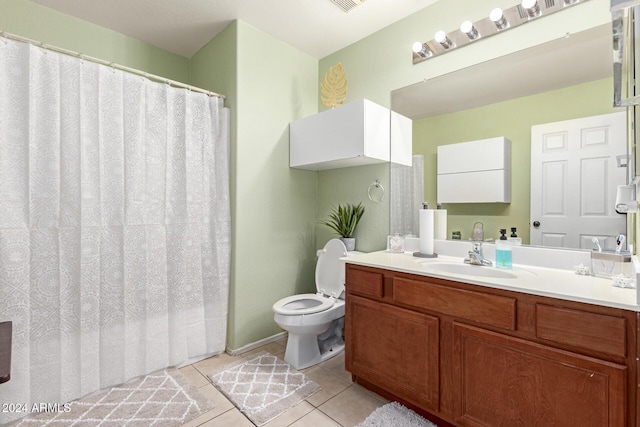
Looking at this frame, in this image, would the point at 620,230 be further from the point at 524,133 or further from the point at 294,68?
the point at 294,68

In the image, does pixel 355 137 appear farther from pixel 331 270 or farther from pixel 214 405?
pixel 214 405

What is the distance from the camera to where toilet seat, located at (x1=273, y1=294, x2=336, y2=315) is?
209 cm

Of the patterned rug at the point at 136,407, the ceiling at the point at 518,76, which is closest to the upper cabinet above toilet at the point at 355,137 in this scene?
the ceiling at the point at 518,76

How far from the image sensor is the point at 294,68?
2.70 metres

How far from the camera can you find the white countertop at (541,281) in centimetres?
109

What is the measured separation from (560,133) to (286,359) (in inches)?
85.9

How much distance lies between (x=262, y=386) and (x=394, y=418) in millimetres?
819

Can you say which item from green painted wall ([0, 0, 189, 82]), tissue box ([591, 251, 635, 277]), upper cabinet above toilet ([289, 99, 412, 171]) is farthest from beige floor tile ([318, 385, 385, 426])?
green painted wall ([0, 0, 189, 82])

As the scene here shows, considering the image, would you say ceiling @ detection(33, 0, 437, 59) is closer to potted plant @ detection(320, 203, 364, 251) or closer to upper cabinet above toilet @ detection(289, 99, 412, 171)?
upper cabinet above toilet @ detection(289, 99, 412, 171)

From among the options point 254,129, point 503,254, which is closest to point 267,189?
point 254,129

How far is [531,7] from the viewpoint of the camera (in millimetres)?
1679

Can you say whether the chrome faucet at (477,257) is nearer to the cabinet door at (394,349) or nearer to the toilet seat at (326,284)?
the cabinet door at (394,349)

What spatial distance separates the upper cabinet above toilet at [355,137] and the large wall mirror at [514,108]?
117mm

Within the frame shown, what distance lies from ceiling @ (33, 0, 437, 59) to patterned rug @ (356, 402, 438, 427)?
101 inches
